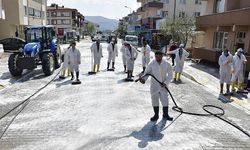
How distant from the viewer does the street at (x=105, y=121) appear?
6.50 m

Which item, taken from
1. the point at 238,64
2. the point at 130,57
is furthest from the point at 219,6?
the point at 238,64

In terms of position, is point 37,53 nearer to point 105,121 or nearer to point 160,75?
point 105,121

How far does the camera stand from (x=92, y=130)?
7.20 m

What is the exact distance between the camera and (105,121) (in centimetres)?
788

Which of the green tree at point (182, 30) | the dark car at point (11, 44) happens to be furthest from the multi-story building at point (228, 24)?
the dark car at point (11, 44)

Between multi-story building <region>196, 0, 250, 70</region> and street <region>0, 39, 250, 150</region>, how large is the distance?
7262mm

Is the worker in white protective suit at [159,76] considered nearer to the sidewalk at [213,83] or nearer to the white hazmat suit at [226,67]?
the sidewalk at [213,83]

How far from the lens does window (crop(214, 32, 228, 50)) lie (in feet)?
73.8

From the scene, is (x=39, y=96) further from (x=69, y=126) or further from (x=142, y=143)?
(x=142, y=143)

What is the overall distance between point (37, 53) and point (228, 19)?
38.7 feet

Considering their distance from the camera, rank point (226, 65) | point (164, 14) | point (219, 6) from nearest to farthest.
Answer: point (226, 65), point (219, 6), point (164, 14)

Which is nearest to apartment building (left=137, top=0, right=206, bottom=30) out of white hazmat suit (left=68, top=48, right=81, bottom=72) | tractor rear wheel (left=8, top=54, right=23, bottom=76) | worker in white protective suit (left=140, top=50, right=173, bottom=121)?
tractor rear wheel (left=8, top=54, right=23, bottom=76)

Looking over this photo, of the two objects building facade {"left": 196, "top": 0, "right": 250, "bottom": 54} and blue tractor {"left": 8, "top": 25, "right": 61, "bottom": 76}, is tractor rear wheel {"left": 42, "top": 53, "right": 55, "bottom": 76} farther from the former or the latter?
building facade {"left": 196, "top": 0, "right": 250, "bottom": 54}

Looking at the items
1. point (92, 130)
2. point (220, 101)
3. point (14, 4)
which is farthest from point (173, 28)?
point (92, 130)
